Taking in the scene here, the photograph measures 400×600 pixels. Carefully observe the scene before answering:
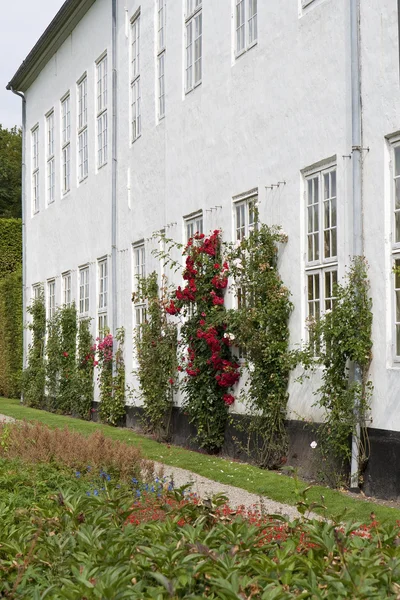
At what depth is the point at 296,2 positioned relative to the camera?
11.3 m

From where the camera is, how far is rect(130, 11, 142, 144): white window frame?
1802cm

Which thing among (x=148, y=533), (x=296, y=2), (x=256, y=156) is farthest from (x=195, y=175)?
(x=148, y=533)

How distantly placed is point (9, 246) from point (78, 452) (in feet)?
109

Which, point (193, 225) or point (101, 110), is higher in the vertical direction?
point (101, 110)

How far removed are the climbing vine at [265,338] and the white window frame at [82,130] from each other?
1053 centimetres

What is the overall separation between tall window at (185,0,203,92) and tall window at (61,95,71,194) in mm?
8837

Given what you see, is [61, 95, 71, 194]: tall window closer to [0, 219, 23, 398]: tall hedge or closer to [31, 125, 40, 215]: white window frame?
[31, 125, 40, 215]: white window frame

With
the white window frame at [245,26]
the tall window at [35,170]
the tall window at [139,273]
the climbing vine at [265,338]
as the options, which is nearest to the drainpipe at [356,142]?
the climbing vine at [265,338]

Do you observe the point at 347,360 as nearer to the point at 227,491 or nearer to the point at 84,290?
the point at 227,491

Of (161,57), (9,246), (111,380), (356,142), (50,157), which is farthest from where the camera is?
(9,246)

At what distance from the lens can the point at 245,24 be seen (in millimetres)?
12945

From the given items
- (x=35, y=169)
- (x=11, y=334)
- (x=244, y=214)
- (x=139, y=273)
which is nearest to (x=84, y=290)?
(x=139, y=273)

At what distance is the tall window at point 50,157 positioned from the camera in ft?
83.7

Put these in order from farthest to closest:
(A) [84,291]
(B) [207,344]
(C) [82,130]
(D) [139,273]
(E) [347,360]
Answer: (C) [82,130] → (A) [84,291] → (D) [139,273] → (B) [207,344] → (E) [347,360]
